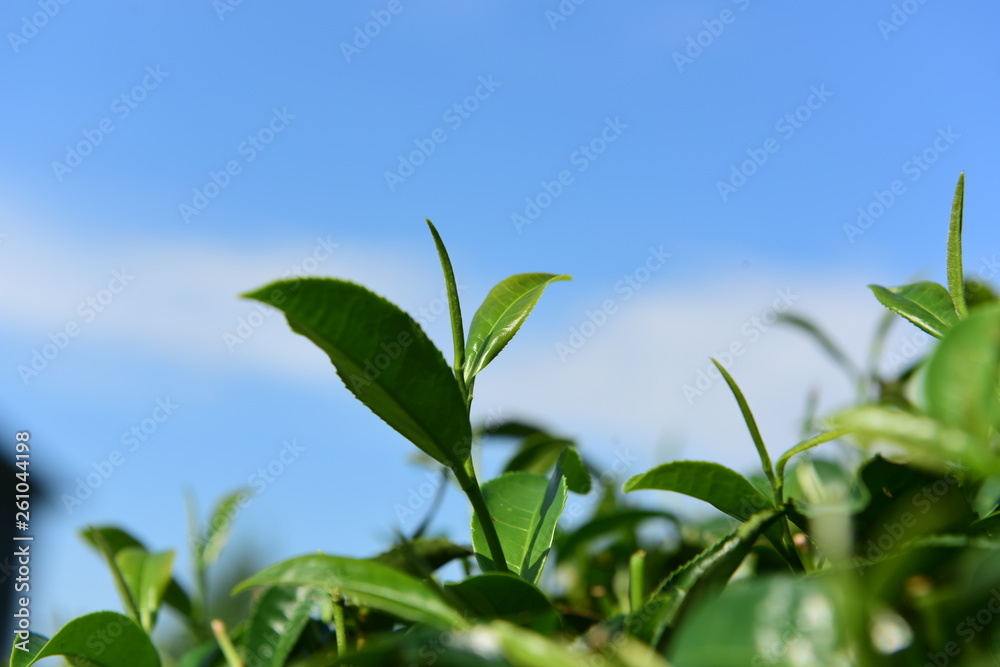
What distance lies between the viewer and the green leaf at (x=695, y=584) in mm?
548

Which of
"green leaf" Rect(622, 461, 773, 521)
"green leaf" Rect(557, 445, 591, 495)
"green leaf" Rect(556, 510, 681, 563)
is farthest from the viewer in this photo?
"green leaf" Rect(556, 510, 681, 563)

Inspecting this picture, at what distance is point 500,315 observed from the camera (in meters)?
0.77

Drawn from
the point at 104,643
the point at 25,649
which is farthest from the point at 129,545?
the point at 104,643

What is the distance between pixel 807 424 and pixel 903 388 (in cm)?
17

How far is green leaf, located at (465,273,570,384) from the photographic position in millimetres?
739

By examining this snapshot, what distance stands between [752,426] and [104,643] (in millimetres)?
647

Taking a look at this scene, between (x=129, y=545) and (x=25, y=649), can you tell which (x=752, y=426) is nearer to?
(x=25, y=649)

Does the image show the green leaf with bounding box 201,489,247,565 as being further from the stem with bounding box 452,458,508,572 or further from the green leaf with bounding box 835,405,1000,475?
the green leaf with bounding box 835,405,1000,475

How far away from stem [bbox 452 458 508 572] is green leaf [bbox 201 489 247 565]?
0.66 metres

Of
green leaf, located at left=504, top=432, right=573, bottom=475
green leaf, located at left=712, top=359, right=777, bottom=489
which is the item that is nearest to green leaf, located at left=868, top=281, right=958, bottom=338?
green leaf, located at left=712, top=359, right=777, bottom=489

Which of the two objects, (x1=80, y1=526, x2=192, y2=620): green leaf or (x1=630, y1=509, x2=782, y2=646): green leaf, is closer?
(x1=630, y1=509, x2=782, y2=646): green leaf

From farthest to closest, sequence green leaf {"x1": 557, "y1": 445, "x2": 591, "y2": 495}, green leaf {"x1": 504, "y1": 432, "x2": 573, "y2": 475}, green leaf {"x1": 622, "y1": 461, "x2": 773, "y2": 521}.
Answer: green leaf {"x1": 504, "y1": 432, "x2": 573, "y2": 475}
green leaf {"x1": 557, "y1": 445, "x2": 591, "y2": 495}
green leaf {"x1": 622, "y1": 461, "x2": 773, "y2": 521}

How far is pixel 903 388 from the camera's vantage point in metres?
1.29

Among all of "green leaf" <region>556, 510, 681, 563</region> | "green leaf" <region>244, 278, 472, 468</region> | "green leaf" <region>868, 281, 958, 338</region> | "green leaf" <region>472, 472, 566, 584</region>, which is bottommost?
"green leaf" <region>556, 510, 681, 563</region>
